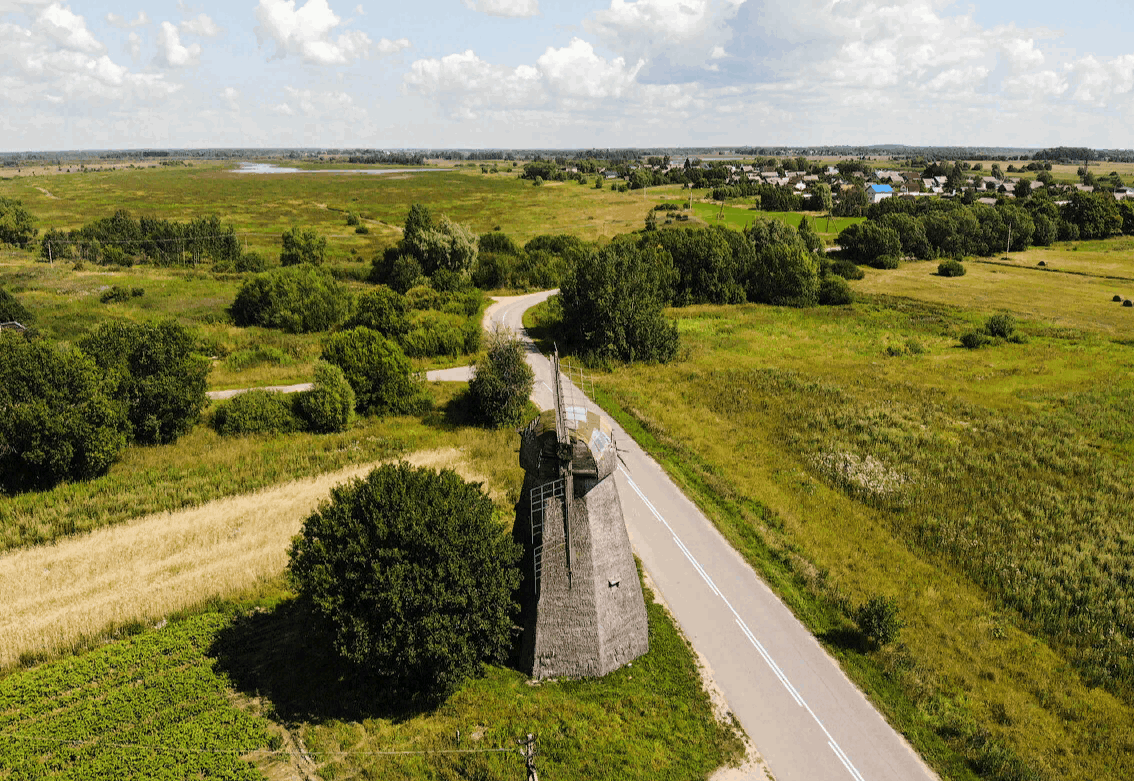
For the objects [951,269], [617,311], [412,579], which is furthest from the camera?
[951,269]

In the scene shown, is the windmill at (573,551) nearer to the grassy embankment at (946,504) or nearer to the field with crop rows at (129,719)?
the grassy embankment at (946,504)

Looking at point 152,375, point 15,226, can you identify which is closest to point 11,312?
point 152,375

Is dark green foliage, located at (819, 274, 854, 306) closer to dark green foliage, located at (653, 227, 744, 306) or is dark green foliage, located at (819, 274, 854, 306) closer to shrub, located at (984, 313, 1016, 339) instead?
dark green foliage, located at (653, 227, 744, 306)

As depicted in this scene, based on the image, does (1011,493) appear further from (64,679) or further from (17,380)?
(17,380)

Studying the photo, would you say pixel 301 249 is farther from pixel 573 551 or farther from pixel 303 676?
pixel 573 551

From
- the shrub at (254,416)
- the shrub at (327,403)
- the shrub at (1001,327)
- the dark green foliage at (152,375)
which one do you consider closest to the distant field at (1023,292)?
the shrub at (1001,327)
